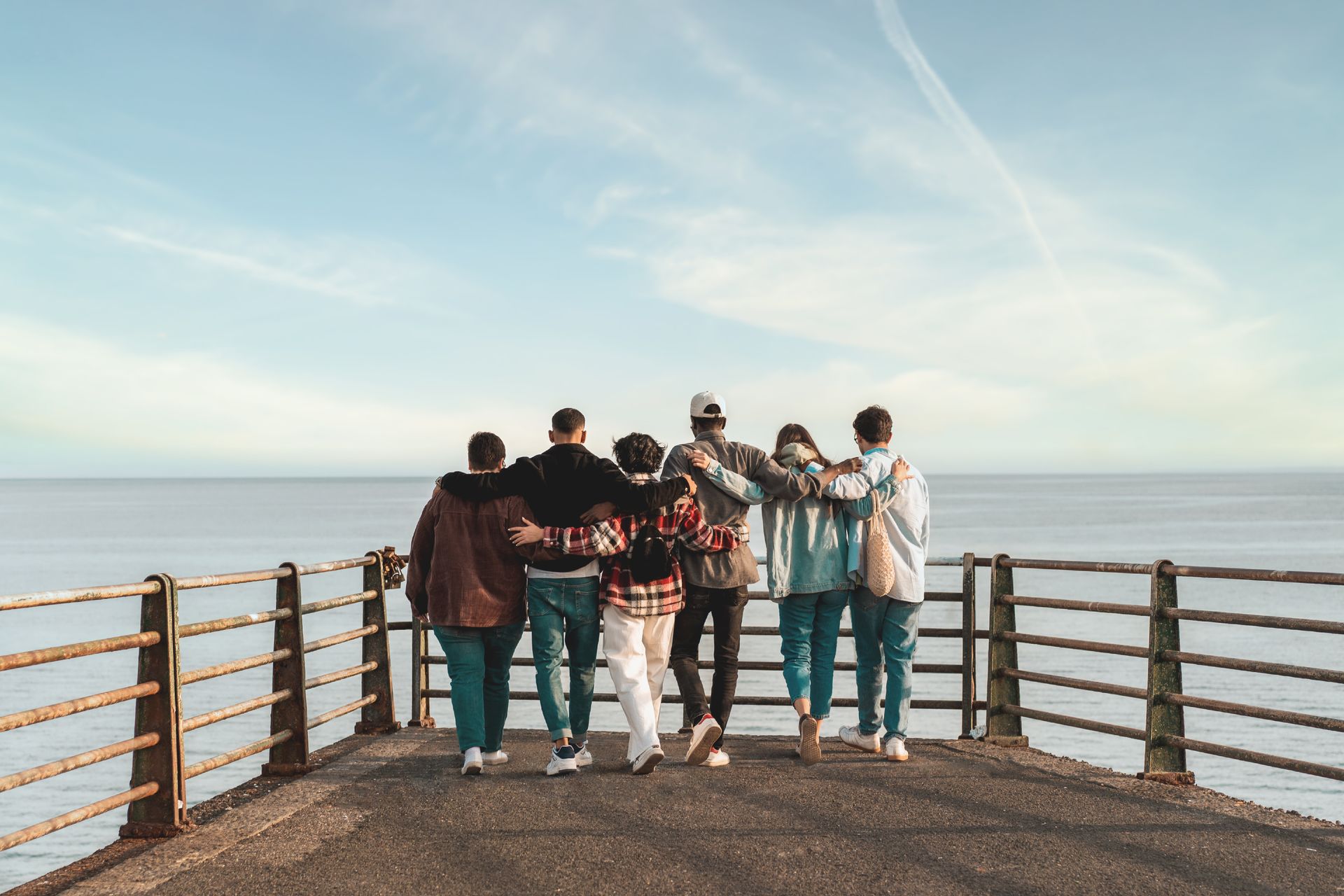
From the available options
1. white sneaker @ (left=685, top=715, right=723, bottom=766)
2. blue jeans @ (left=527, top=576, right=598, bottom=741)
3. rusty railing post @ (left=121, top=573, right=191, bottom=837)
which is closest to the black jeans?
white sneaker @ (left=685, top=715, right=723, bottom=766)

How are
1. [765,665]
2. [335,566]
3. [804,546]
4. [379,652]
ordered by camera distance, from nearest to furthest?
[804,546]
[335,566]
[379,652]
[765,665]

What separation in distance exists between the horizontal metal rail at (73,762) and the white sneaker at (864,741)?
3.98 metres

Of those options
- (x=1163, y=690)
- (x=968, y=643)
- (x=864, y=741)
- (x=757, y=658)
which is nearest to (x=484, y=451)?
(x=864, y=741)

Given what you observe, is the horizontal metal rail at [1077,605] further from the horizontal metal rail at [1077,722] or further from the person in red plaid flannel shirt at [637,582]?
the person in red plaid flannel shirt at [637,582]

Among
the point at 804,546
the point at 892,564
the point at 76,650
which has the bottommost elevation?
the point at 76,650

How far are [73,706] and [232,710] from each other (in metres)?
1.17

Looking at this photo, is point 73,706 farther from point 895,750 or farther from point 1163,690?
point 1163,690

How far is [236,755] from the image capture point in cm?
570

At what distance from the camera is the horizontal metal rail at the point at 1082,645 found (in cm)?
615

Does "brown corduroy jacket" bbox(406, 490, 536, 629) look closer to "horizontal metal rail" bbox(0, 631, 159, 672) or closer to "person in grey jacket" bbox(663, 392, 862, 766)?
"person in grey jacket" bbox(663, 392, 862, 766)

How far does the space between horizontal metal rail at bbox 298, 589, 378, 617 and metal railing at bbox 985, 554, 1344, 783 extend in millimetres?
4195

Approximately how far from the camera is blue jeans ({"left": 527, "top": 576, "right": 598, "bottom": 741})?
19.8 feet

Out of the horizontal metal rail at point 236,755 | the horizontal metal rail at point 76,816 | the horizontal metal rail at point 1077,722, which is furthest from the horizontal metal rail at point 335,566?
the horizontal metal rail at point 1077,722

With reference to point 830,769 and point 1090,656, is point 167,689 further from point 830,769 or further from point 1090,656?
point 1090,656
